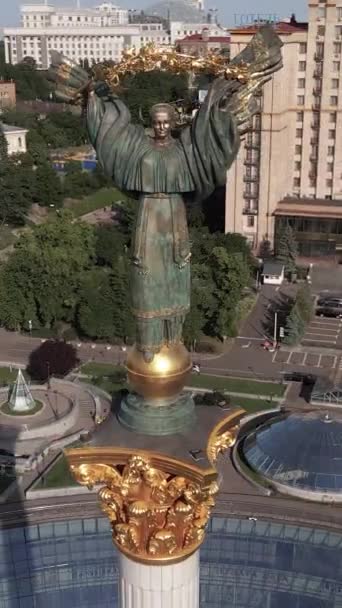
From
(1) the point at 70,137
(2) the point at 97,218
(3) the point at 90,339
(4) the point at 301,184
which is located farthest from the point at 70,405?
(1) the point at 70,137

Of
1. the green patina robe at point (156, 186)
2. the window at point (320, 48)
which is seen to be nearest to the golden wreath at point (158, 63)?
the green patina robe at point (156, 186)

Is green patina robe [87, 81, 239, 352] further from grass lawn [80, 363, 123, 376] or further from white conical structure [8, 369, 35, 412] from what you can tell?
grass lawn [80, 363, 123, 376]

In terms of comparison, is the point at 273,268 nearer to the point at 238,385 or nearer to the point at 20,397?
the point at 238,385

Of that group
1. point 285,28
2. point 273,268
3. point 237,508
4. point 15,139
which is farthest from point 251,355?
point 15,139

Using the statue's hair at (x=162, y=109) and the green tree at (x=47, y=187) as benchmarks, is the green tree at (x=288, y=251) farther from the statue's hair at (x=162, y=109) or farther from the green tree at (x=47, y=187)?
the statue's hair at (x=162, y=109)

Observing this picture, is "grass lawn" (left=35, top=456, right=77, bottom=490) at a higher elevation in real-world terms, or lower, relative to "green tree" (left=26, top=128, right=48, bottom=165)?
lower

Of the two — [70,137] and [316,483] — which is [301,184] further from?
[70,137]

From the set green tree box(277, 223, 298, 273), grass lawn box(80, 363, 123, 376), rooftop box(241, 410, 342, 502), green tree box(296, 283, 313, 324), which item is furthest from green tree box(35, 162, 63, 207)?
Result: rooftop box(241, 410, 342, 502)
